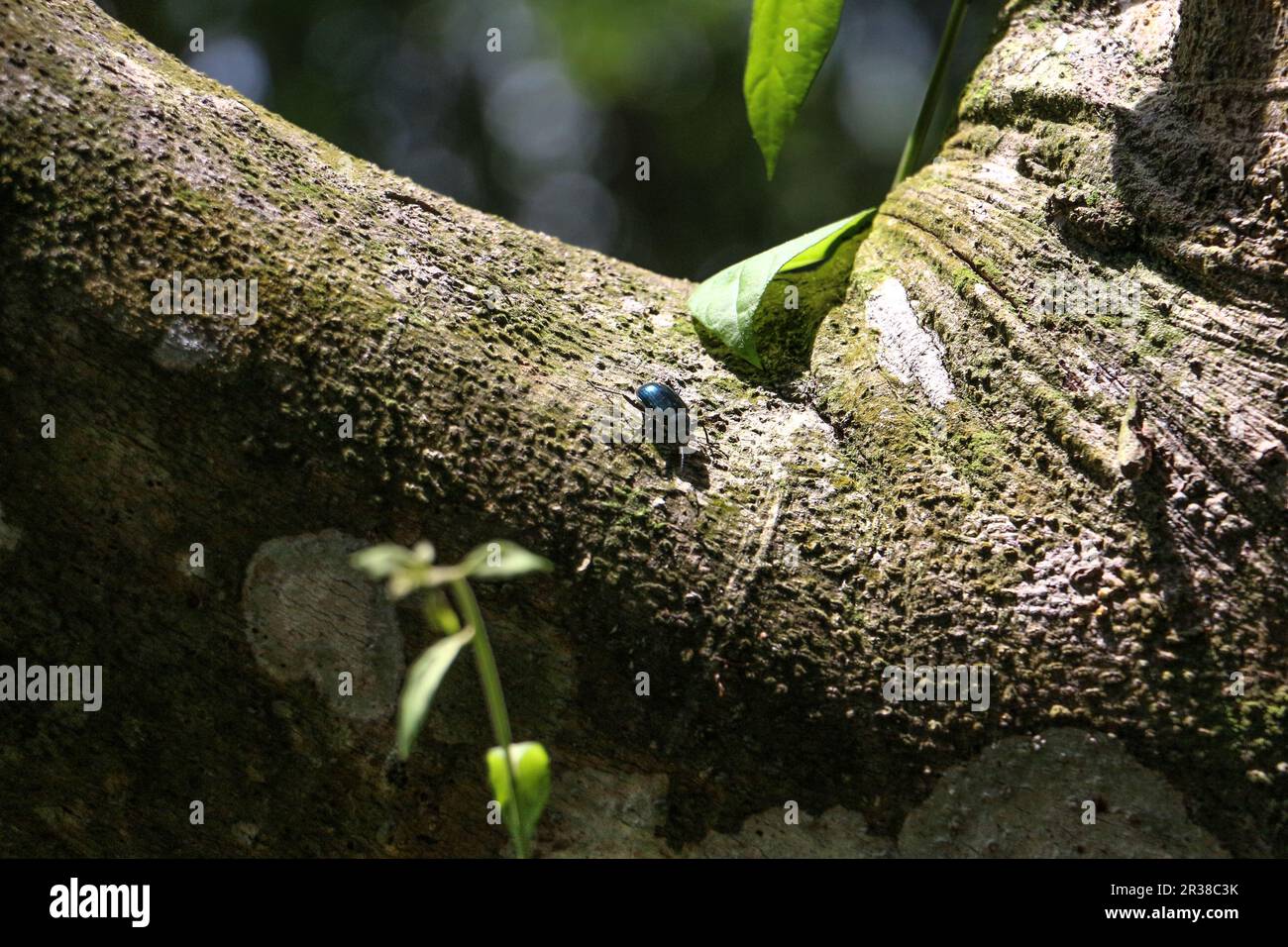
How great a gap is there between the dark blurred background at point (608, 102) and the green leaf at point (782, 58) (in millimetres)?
4667

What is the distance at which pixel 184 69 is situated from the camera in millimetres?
1427

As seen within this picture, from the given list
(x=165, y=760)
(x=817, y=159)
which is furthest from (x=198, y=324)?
(x=817, y=159)

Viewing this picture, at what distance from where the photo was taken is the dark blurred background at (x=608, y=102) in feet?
20.0

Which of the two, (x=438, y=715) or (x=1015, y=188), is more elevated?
(x=1015, y=188)

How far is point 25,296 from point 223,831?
638 mm

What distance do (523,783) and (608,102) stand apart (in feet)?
22.2

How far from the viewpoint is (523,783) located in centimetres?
80

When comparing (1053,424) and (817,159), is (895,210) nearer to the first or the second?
(1053,424)

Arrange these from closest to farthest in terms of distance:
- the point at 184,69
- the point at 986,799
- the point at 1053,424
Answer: the point at 986,799
the point at 1053,424
the point at 184,69

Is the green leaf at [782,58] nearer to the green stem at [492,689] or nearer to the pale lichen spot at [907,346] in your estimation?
the pale lichen spot at [907,346]

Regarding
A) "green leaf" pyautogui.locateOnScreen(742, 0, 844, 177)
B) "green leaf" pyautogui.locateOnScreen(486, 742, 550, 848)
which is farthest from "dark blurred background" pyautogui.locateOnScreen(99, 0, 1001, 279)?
"green leaf" pyautogui.locateOnScreen(486, 742, 550, 848)

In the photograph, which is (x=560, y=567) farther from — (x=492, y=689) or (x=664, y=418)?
(x=492, y=689)

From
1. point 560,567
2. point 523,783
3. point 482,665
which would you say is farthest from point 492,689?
point 560,567

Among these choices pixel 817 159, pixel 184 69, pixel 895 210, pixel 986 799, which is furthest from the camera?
pixel 817 159
